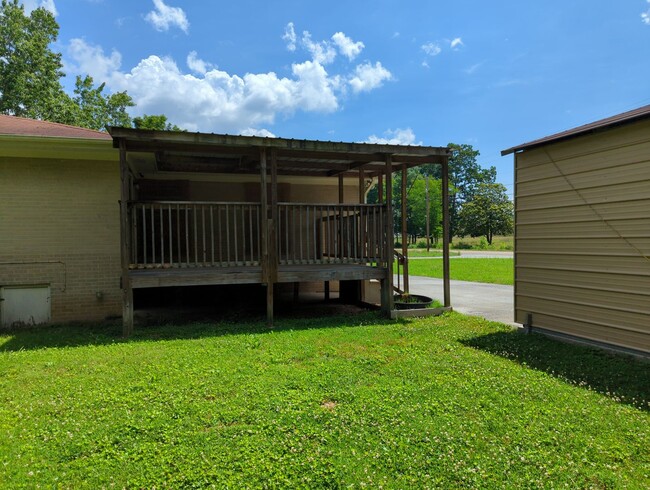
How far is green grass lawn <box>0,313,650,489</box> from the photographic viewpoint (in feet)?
8.43

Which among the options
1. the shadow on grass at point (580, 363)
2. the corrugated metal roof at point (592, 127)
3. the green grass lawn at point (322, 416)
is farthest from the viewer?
the corrugated metal roof at point (592, 127)

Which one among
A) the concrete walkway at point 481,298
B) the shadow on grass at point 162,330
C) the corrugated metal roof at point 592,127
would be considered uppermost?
the corrugated metal roof at point 592,127

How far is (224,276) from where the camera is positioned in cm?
656

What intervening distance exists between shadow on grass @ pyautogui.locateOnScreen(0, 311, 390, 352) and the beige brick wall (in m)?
0.67

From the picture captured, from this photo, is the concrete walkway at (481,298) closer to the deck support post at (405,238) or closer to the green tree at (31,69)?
the deck support post at (405,238)

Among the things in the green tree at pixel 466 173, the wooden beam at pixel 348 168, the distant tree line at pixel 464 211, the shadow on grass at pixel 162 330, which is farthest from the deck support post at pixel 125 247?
the green tree at pixel 466 173

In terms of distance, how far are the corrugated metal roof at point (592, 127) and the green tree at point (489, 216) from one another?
5072cm

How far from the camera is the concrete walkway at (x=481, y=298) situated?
8072mm

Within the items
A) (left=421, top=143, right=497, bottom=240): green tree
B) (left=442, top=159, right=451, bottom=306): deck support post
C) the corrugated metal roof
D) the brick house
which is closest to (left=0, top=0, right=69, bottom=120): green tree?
the brick house

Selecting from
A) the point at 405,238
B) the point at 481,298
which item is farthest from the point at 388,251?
the point at 481,298

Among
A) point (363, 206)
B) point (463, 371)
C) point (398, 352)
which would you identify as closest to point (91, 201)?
point (363, 206)

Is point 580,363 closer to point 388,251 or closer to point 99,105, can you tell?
point 388,251

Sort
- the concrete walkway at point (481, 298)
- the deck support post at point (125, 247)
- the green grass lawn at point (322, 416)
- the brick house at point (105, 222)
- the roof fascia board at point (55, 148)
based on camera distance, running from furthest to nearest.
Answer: the concrete walkway at point (481, 298) < the brick house at point (105, 222) < the roof fascia board at point (55, 148) < the deck support post at point (125, 247) < the green grass lawn at point (322, 416)

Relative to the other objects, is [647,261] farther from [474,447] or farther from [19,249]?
[19,249]
